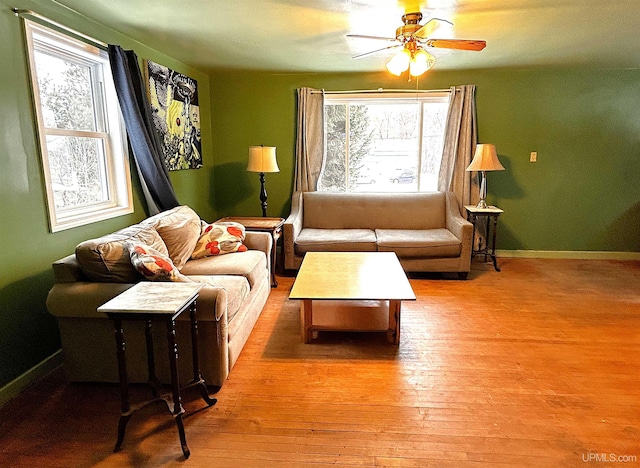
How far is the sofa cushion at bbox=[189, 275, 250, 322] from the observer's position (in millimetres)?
2439

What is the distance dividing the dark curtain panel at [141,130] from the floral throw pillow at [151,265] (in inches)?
46.5

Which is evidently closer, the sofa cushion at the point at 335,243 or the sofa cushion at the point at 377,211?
the sofa cushion at the point at 335,243

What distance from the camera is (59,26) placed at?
2.51 m

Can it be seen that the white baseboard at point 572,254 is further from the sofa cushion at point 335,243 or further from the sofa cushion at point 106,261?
the sofa cushion at point 106,261

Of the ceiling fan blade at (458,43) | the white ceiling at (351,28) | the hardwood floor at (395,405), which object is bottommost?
the hardwood floor at (395,405)

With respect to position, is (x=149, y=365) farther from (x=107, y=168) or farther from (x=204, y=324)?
(x=107, y=168)

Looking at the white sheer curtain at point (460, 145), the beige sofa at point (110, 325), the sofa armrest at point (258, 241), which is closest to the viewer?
the beige sofa at point (110, 325)

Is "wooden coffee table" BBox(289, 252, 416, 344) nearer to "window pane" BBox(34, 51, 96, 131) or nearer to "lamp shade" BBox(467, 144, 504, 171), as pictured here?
"lamp shade" BBox(467, 144, 504, 171)

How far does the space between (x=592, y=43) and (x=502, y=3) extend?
5.16 feet

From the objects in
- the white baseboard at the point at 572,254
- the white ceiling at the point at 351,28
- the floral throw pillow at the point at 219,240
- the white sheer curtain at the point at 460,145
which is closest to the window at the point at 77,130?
the white ceiling at the point at 351,28

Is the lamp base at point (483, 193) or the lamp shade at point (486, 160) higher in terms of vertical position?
the lamp shade at point (486, 160)

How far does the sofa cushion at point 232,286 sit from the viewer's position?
96.0 inches

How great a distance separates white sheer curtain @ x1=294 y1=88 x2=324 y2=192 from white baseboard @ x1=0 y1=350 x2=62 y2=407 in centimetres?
311

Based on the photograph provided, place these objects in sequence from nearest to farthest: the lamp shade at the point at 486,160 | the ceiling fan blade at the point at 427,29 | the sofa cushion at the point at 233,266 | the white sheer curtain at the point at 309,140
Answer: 1. the ceiling fan blade at the point at 427,29
2. the sofa cushion at the point at 233,266
3. the lamp shade at the point at 486,160
4. the white sheer curtain at the point at 309,140
